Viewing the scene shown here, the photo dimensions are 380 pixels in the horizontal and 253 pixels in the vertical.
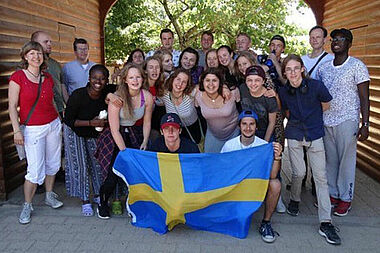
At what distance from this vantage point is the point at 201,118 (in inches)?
181

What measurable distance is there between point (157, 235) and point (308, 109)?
1999 millimetres

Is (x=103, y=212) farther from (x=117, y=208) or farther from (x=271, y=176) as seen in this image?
(x=271, y=176)

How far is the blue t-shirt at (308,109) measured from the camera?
12.7 feet

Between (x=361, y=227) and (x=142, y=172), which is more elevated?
(x=142, y=172)

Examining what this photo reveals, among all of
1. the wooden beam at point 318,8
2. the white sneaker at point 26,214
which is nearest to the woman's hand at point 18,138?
the white sneaker at point 26,214

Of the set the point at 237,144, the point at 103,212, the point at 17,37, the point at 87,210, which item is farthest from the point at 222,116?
the point at 17,37

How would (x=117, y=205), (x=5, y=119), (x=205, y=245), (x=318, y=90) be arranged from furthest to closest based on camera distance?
(x=5, y=119) → (x=117, y=205) → (x=318, y=90) → (x=205, y=245)

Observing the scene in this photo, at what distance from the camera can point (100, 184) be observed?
4535mm

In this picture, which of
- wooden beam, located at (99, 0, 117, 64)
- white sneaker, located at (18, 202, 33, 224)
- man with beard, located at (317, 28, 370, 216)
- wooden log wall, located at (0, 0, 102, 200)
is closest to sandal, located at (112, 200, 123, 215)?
white sneaker, located at (18, 202, 33, 224)

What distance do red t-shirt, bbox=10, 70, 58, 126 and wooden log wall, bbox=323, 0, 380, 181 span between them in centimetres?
459

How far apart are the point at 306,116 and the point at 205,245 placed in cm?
165

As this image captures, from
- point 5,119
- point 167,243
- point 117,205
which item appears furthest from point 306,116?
point 5,119

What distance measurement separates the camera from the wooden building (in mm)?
4852

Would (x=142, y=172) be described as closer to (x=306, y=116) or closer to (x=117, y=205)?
(x=117, y=205)
